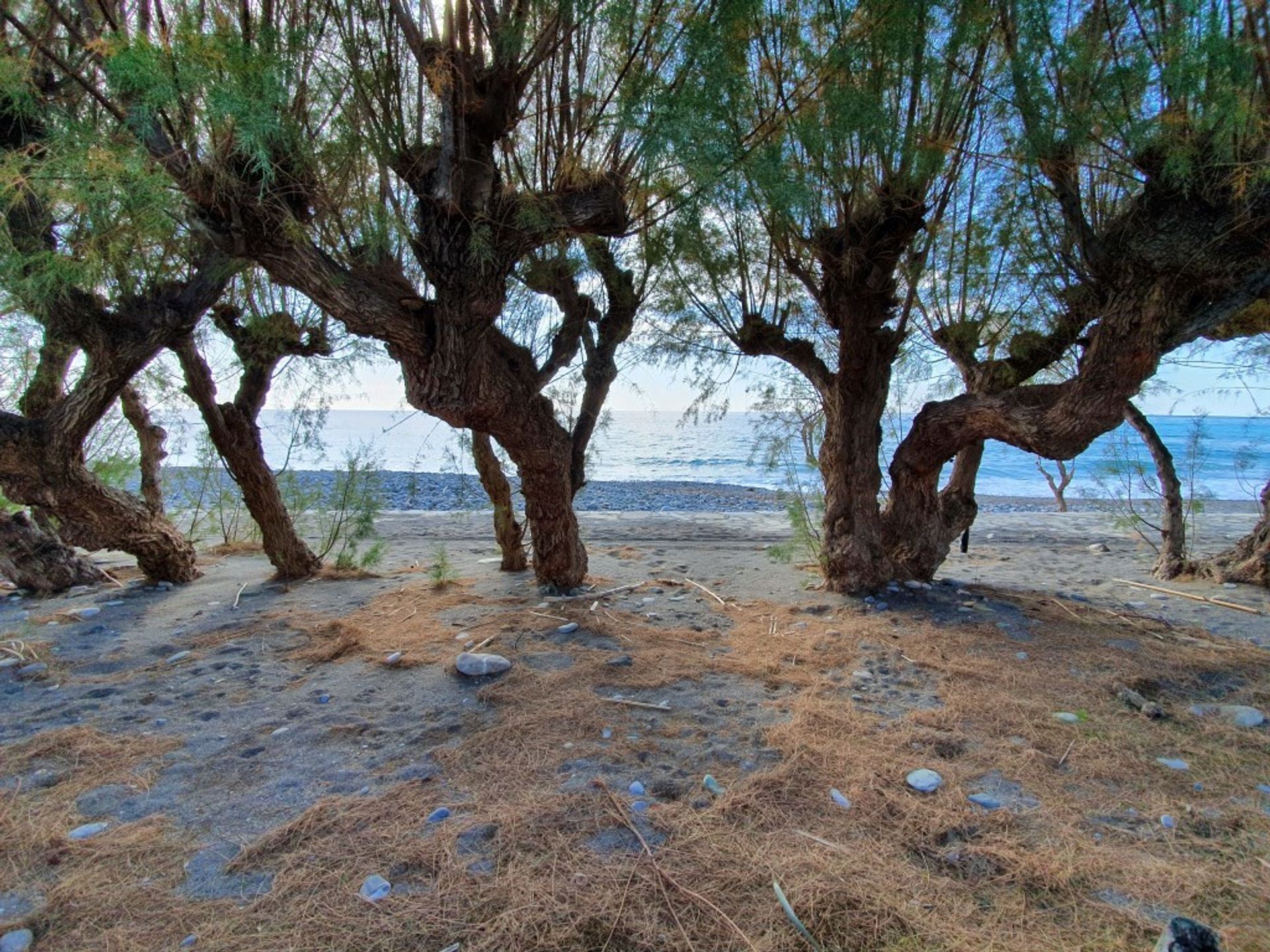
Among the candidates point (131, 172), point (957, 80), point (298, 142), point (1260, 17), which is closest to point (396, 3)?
point (298, 142)

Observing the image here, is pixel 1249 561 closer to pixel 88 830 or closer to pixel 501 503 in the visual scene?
pixel 501 503

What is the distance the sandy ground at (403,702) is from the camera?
5.72 feet

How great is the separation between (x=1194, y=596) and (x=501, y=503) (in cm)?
560

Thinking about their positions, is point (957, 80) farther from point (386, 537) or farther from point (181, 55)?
point (386, 537)

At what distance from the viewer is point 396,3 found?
9.29 ft

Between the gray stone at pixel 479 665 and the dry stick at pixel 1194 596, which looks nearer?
the gray stone at pixel 479 665

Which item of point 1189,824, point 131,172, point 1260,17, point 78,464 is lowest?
point 1189,824

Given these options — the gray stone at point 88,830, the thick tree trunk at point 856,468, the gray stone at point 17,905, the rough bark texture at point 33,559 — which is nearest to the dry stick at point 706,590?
the thick tree trunk at point 856,468

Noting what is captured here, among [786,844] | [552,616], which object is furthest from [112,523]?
[786,844]

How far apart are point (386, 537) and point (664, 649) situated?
6403mm

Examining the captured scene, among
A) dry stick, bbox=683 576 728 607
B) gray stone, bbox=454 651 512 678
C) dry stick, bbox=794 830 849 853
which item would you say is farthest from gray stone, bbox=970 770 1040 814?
dry stick, bbox=683 576 728 607

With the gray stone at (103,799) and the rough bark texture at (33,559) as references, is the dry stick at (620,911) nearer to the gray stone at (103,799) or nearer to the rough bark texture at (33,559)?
the gray stone at (103,799)

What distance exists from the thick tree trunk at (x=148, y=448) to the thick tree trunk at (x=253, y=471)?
3.77 feet

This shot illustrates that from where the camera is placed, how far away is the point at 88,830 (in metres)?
2.01
